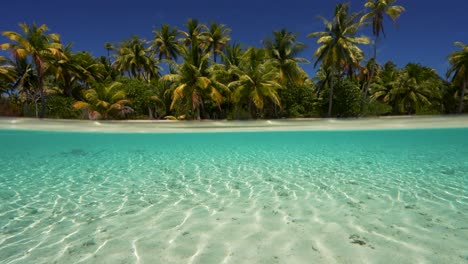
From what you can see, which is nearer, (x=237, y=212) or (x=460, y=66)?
(x=237, y=212)

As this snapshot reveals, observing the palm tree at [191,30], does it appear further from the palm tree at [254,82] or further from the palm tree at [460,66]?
the palm tree at [460,66]

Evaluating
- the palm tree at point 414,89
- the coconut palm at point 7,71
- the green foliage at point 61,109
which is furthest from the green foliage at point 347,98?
the coconut palm at point 7,71

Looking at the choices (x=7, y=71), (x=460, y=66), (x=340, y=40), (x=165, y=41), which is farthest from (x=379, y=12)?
(x=7, y=71)

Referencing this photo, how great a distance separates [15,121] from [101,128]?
4.89 m

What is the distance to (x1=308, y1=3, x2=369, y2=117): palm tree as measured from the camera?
21.0 metres

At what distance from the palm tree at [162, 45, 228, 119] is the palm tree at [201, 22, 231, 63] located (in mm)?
7800

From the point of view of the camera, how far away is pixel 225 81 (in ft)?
68.4

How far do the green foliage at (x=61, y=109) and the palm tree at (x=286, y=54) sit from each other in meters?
15.9

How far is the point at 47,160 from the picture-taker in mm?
6996

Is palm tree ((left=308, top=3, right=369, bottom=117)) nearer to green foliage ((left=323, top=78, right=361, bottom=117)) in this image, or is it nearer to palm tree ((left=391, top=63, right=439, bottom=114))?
green foliage ((left=323, top=78, right=361, bottom=117))

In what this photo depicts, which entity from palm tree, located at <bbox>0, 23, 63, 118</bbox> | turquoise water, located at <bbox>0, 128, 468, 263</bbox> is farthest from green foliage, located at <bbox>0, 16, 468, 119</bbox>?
turquoise water, located at <bbox>0, 128, 468, 263</bbox>

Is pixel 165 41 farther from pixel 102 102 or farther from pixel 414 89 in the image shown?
pixel 414 89

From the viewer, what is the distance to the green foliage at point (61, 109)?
67.3ft

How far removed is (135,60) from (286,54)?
50.5 feet
